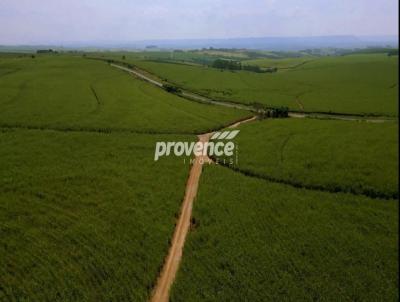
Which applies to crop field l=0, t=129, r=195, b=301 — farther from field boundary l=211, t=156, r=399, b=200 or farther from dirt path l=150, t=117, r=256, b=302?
field boundary l=211, t=156, r=399, b=200

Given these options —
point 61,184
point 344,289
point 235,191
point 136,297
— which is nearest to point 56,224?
point 61,184

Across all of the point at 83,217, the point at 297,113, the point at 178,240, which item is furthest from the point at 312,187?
the point at 297,113

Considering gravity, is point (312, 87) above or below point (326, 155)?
above

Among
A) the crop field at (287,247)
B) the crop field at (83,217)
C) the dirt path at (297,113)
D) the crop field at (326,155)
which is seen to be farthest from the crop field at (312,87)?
the crop field at (83,217)

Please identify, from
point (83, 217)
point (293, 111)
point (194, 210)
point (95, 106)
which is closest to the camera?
point (83, 217)

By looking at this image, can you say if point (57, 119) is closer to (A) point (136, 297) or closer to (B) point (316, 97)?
(A) point (136, 297)

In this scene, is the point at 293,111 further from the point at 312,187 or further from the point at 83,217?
the point at 83,217

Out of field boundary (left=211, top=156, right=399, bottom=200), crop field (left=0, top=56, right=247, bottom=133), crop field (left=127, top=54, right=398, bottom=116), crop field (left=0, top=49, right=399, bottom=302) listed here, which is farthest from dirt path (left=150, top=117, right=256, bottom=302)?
crop field (left=127, top=54, right=398, bottom=116)
